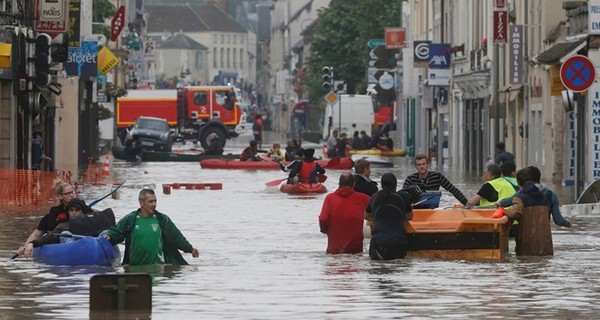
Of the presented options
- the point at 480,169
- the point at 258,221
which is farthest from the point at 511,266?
the point at 480,169

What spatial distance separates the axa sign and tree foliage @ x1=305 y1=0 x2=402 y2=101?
36.6 metres

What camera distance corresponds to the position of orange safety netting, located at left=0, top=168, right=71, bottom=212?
122 feet

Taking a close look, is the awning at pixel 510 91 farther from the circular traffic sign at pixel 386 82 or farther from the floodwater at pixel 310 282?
the floodwater at pixel 310 282

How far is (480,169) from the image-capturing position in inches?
2685

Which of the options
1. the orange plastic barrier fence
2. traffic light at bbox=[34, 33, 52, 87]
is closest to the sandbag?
traffic light at bbox=[34, 33, 52, 87]

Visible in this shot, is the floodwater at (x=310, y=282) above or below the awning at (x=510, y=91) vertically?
below

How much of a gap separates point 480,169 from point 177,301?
50.7m

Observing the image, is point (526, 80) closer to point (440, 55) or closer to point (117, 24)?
point (440, 55)

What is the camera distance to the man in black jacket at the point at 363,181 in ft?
85.4

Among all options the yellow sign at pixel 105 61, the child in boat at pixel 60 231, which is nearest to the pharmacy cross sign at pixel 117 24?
the yellow sign at pixel 105 61

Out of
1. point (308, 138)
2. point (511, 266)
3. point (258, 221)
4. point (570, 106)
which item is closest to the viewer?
point (511, 266)

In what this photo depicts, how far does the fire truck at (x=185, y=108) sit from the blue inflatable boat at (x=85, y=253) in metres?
75.3

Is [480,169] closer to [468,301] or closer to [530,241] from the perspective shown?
[530,241]

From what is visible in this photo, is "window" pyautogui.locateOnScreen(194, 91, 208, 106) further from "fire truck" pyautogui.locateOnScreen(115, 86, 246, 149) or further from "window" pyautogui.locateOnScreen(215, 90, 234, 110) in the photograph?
"window" pyautogui.locateOnScreen(215, 90, 234, 110)
